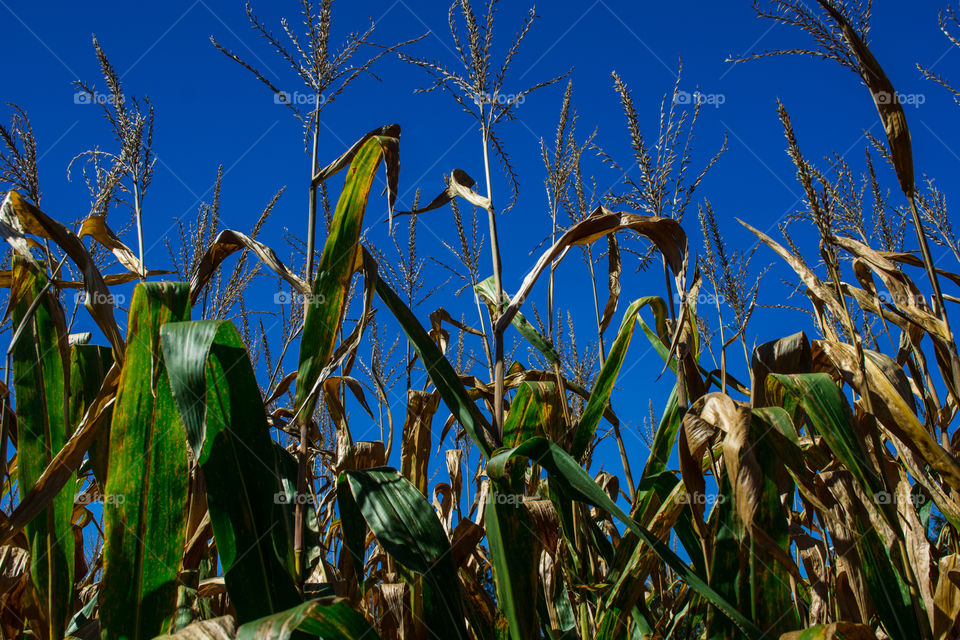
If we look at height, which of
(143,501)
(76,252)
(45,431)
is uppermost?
(76,252)

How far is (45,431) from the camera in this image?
1.33 m

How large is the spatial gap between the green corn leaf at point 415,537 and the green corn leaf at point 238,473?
0.16m

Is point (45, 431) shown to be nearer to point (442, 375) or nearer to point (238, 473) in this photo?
point (238, 473)

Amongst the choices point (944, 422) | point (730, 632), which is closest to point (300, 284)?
point (730, 632)

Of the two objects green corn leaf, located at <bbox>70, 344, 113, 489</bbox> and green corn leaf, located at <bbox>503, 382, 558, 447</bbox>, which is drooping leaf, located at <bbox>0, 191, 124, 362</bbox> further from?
green corn leaf, located at <bbox>503, 382, 558, 447</bbox>

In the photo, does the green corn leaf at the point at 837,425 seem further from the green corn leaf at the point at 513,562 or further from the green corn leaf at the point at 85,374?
the green corn leaf at the point at 85,374

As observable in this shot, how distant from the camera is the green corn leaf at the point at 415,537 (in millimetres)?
1192

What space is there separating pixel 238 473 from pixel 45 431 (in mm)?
505

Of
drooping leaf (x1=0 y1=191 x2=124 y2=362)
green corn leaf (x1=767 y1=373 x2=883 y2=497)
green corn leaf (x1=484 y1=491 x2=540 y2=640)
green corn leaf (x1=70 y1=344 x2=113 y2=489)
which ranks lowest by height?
green corn leaf (x1=484 y1=491 x2=540 y2=640)

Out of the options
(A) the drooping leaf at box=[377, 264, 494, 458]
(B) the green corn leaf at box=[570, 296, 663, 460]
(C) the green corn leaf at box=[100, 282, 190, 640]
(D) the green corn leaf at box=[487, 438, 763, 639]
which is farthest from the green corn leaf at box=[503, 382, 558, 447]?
(C) the green corn leaf at box=[100, 282, 190, 640]

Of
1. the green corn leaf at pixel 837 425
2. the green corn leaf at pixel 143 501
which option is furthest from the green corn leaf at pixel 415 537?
the green corn leaf at pixel 837 425

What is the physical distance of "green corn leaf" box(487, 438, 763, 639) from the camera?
3.33ft

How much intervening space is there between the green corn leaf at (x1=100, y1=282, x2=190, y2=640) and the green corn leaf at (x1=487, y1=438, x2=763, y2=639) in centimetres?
54

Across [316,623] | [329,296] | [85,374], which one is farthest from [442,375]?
[85,374]
